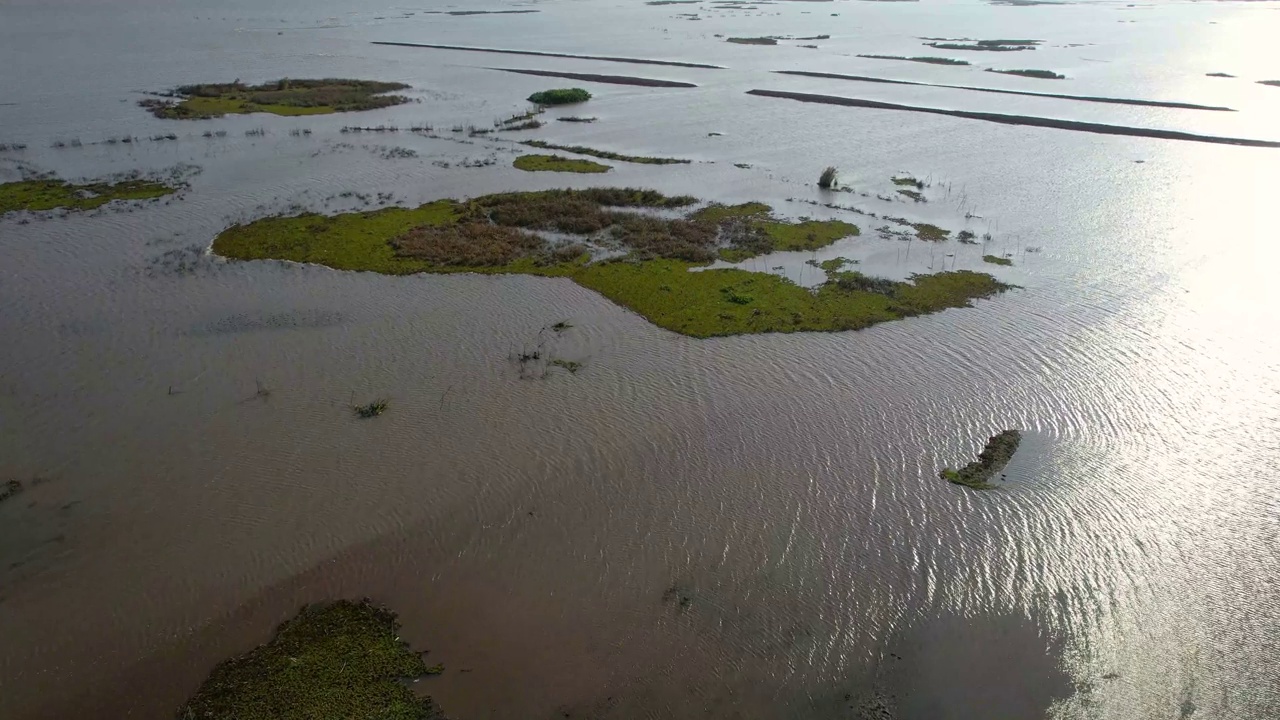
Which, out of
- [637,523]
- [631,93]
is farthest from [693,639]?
[631,93]

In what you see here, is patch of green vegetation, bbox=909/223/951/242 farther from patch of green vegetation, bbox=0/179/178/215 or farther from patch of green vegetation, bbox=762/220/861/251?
patch of green vegetation, bbox=0/179/178/215

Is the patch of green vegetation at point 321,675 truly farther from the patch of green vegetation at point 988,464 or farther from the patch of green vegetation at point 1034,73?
the patch of green vegetation at point 1034,73

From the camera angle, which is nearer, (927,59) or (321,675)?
(321,675)

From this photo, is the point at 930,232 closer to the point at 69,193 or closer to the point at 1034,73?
the point at 69,193

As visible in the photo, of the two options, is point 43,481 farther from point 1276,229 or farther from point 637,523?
point 1276,229

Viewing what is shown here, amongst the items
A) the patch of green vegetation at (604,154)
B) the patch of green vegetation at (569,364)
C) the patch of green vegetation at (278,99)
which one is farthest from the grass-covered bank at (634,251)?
the patch of green vegetation at (278,99)

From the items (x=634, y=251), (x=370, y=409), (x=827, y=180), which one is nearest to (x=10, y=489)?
(x=370, y=409)
